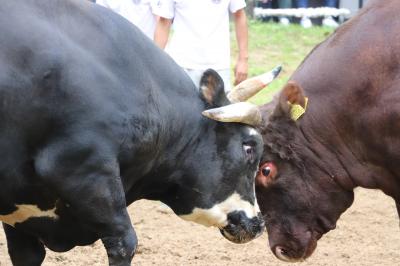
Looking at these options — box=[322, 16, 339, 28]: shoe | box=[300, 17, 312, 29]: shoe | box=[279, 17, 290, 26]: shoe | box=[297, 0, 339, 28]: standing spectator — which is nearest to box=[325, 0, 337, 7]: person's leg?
box=[297, 0, 339, 28]: standing spectator

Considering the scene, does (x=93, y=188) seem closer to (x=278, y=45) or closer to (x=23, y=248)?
(x=23, y=248)

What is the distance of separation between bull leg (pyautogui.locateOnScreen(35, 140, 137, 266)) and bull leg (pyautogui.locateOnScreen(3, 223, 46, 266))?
765 millimetres

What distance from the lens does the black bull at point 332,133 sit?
18.3 feet

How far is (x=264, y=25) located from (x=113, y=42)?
11.7 meters

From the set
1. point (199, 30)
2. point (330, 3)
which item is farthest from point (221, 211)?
point (330, 3)

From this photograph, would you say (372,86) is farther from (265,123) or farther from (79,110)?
(79,110)

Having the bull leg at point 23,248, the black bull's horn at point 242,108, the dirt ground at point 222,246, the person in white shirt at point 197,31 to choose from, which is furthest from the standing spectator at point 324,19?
the bull leg at point 23,248

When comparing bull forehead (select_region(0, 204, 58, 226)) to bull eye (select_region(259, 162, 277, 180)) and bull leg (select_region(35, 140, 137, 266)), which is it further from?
bull eye (select_region(259, 162, 277, 180))

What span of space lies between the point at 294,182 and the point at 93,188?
1.94 metres

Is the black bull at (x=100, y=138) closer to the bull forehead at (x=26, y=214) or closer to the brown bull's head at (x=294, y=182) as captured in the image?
the bull forehead at (x=26, y=214)

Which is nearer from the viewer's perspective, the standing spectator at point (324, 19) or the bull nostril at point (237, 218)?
the bull nostril at point (237, 218)

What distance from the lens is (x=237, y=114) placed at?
16.4ft

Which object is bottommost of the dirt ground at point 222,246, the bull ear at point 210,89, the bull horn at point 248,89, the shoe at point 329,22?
the shoe at point 329,22

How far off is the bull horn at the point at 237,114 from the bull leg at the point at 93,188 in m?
0.69
